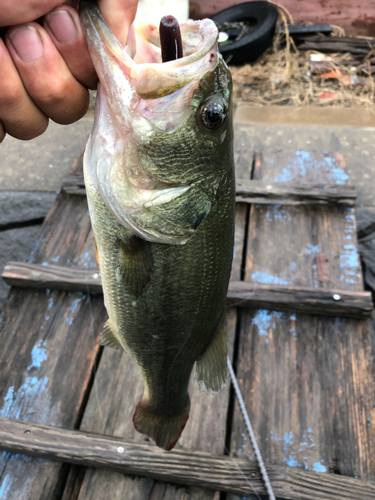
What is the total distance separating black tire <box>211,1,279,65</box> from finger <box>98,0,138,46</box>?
17.2 ft

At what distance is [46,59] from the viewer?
3.10 ft

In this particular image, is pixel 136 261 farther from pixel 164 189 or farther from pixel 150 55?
pixel 150 55

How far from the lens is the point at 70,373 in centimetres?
211

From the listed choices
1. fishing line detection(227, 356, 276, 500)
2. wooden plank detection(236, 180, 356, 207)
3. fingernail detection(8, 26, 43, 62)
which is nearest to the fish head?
fingernail detection(8, 26, 43, 62)

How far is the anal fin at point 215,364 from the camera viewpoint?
4.63ft

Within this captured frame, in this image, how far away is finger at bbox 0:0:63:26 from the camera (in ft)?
2.69

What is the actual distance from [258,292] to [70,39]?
1.72m

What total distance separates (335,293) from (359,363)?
402 mm

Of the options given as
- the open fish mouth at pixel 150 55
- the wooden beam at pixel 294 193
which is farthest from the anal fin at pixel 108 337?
the wooden beam at pixel 294 193

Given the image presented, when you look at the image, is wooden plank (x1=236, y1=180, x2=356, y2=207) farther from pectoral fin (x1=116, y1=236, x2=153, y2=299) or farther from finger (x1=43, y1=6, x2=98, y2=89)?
finger (x1=43, y1=6, x2=98, y2=89)

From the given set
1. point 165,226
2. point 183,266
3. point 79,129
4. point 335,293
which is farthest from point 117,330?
point 79,129

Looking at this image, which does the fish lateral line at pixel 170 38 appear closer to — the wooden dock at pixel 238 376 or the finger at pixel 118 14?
the finger at pixel 118 14

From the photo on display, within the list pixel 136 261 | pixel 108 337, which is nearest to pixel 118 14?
pixel 136 261

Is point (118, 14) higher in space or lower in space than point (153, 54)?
higher
